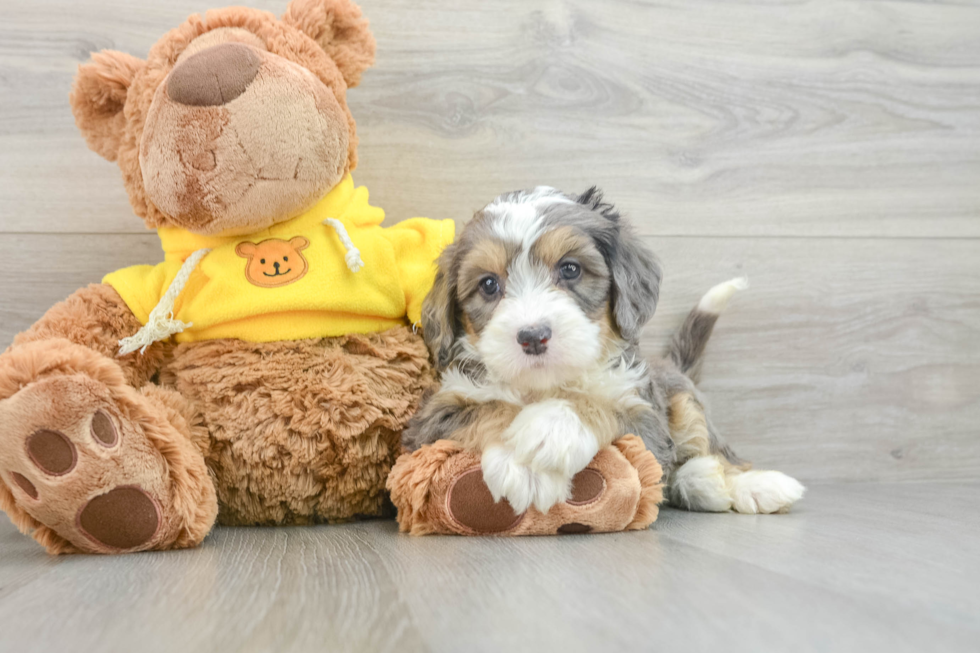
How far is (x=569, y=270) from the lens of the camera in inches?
61.2

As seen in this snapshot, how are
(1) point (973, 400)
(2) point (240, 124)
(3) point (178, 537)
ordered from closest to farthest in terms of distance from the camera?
(3) point (178, 537) < (2) point (240, 124) < (1) point (973, 400)

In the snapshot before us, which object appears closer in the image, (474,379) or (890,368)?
(474,379)

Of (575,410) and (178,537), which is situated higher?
(575,410)

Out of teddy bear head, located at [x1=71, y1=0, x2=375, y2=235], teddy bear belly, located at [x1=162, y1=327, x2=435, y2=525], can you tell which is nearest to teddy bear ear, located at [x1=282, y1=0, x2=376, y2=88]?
teddy bear head, located at [x1=71, y1=0, x2=375, y2=235]

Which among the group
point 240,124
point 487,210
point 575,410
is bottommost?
point 575,410

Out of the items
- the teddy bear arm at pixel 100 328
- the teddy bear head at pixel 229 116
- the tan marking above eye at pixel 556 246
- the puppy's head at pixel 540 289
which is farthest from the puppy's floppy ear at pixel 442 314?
the teddy bear arm at pixel 100 328

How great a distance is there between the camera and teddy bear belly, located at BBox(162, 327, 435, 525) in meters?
1.57

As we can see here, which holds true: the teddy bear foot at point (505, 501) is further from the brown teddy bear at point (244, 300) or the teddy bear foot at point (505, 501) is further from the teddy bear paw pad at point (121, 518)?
the teddy bear paw pad at point (121, 518)

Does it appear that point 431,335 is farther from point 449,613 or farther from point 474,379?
point 449,613

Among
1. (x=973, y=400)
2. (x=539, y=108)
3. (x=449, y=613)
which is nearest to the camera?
(x=449, y=613)

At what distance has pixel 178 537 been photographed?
1395 millimetres

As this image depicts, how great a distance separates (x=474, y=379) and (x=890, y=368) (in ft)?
4.98

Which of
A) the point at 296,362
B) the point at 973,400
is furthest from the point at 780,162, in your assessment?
the point at 296,362

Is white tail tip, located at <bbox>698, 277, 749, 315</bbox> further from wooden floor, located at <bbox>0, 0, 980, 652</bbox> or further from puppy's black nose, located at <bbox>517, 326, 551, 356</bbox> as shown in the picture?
puppy's black nose, located at <bbox>517, 326, 551, 356</bbox>
